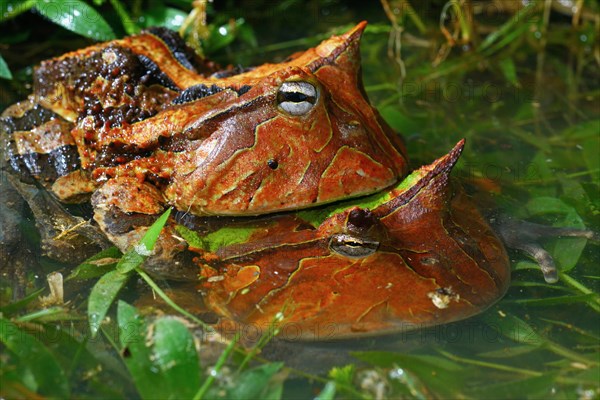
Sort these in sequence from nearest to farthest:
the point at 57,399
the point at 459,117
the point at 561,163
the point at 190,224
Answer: the point at 57,399
the point at 190,224
the point at 561,163
the point at 459,117

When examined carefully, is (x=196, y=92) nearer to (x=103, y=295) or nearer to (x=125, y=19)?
(x=103, y=295)

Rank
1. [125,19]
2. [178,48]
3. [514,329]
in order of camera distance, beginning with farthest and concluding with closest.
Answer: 1. [125,19]
2. [178,48]
3. [514,329]

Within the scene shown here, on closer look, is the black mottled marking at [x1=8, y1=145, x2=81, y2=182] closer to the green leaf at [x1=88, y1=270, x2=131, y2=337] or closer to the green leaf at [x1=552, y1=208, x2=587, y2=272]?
the green leaf at [x1=88, y1=270, x2=131, y2=337]

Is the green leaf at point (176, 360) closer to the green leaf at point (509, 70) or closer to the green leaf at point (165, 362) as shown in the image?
the green leaf at point (165, 362)

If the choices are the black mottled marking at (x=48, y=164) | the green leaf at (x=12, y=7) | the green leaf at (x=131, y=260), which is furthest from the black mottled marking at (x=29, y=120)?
the green leaf at (x=131, y=260)

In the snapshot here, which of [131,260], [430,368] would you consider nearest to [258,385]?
[430,368]

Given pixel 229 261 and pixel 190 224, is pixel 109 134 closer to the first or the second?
pixel 190 224

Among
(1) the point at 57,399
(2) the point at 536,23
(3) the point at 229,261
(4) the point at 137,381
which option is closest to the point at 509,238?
(3) the point at 229,261
